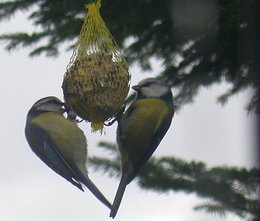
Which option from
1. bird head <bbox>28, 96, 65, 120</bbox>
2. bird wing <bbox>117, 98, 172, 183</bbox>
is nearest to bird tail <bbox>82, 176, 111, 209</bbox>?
bird wing <bbox>117, 98, 172, 183</bbox>

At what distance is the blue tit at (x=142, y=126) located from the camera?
362 centimetres

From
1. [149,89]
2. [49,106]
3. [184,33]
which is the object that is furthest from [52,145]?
[184,33]

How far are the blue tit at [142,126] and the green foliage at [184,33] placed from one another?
→ 1.74 feet

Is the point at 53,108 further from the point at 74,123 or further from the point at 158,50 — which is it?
the point at 158,50

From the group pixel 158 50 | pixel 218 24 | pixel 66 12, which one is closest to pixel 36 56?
pixel 66 12

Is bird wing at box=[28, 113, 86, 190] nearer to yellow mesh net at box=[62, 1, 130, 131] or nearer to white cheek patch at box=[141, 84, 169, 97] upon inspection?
yellow mesh net at box=[62, 1, 130, 131]

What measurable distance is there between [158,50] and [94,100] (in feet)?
2.82

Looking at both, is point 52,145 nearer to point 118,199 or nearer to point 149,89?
point 118,199

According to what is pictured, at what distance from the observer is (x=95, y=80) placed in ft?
11.8

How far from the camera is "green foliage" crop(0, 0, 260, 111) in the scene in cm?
416

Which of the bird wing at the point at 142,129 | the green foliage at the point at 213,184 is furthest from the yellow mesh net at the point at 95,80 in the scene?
the green foliage at the point at 213,184

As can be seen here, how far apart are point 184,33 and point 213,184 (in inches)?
28.7

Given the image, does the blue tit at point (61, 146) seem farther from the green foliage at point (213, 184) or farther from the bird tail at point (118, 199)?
the green foliage at point (213, 184)

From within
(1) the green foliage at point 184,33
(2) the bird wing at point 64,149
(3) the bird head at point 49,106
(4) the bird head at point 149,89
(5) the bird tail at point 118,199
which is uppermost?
(1) the green foliage at point 184,33
